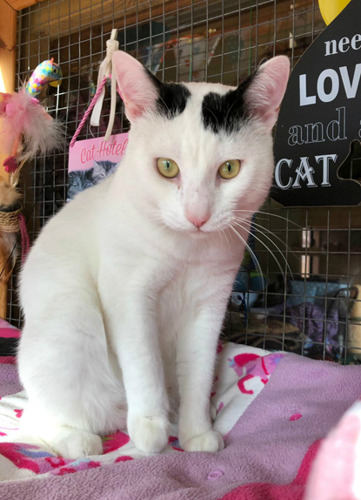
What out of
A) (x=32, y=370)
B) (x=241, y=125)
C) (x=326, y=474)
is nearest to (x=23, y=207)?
(x=32, y=370)

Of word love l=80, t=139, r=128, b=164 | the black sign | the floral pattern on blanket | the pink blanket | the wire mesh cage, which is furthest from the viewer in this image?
word love l=80, t=139, r=128, b=164

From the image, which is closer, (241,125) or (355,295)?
(241,125)

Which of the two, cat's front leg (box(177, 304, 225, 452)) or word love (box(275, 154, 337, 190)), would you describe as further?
word love (box(275, 154, 337, 190))

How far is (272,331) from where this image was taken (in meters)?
1.56

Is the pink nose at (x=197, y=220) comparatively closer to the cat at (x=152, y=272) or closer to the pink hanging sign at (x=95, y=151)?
the cat at (x=152, y=272)

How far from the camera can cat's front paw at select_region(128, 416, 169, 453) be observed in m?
0.85

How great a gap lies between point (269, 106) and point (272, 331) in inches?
33.7

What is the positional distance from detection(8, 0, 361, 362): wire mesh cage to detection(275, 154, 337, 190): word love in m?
0.12

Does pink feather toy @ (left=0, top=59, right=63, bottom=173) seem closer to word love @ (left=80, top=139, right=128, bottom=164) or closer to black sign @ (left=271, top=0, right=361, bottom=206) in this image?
word love @ (left=80, top=139, right=128, bottom=164)

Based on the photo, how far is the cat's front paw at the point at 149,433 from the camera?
0.85m

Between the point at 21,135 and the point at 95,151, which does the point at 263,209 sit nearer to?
the point at 95,151

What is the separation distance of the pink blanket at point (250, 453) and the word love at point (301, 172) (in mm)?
485

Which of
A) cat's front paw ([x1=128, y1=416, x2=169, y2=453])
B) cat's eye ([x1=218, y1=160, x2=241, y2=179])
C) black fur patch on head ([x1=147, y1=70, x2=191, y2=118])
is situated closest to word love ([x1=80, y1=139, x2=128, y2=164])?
black fur patch on head ([x1=147, y1=70, x2=191, y2=118])

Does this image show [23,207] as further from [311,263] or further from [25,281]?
[311,263]
